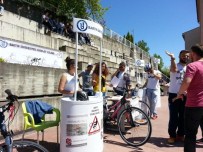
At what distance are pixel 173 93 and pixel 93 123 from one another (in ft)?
7.99

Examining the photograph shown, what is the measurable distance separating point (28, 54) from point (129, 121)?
17.2 ft

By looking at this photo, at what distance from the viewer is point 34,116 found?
558 cm

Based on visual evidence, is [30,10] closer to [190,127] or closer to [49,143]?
[49,143]

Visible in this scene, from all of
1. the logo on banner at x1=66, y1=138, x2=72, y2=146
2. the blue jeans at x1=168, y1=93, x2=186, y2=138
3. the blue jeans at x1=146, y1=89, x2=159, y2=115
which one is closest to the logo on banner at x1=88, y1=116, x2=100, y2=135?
the logo on banner at x1=66, y1=138, x2=72, y2=146

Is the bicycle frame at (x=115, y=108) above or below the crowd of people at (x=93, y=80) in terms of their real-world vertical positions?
below

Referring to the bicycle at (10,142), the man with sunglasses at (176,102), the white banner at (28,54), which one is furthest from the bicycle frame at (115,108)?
the white banner at (28,54)

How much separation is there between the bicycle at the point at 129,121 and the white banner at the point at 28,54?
4.04 meters

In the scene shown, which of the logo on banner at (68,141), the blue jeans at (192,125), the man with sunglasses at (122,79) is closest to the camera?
the blue jeans at (192,125)

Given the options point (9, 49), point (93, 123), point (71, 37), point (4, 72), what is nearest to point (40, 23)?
point (71, 37)

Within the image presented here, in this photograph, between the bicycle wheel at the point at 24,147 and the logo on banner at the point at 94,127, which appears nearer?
the bicycle wheel at the point at 24,147

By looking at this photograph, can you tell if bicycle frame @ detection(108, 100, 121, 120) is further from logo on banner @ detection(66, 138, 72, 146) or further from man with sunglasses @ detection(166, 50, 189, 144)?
logo on banner @ detection(66, 138, 72, 146)

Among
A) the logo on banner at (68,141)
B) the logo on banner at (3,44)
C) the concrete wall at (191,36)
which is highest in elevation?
the concrete wall at (191,36)

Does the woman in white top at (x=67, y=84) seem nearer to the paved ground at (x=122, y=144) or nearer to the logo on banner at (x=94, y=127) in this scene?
the logo on banner at (x=94, y=127)

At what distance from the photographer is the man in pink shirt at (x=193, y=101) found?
15.1ft
